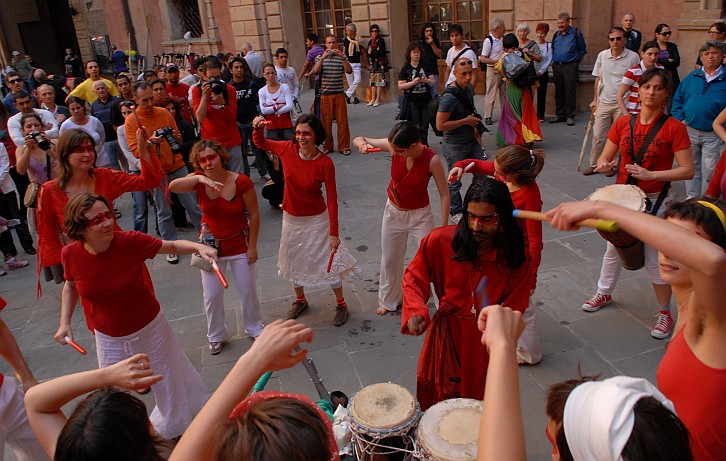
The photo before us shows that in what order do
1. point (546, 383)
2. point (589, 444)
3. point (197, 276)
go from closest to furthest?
1. point (589, 444)
2. point (546, 383)
3. point (197, 276)

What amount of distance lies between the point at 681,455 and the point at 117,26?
22.9 meters

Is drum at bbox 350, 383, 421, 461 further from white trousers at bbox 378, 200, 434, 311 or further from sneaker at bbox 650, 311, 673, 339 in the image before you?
sneaker at bbox 650, 311, 673, 339

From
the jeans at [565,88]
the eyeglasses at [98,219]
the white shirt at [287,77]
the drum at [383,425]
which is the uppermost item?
the white shirt at [287,77]

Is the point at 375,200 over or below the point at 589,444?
below

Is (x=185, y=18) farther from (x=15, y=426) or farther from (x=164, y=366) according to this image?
(x=15, y=426)

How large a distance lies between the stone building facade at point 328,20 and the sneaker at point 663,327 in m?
6.86

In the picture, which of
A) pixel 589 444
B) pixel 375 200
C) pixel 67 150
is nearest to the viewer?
pixel 589 444

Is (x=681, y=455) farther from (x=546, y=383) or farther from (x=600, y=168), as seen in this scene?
(x=600, y=168)

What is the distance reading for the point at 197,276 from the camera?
661 cm

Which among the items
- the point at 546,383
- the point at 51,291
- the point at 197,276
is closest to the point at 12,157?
the point at 51,291

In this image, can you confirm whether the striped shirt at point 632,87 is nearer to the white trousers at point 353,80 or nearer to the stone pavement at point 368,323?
the stone pavement at point 368,323

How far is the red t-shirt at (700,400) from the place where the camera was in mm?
2033

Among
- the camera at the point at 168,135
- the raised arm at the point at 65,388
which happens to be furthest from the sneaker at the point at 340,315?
the raised arm at the point at 65,388

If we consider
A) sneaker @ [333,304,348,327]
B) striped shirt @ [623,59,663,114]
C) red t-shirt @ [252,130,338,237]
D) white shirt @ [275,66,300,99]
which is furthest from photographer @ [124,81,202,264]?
striped shirt @ [623,59,663,114]
